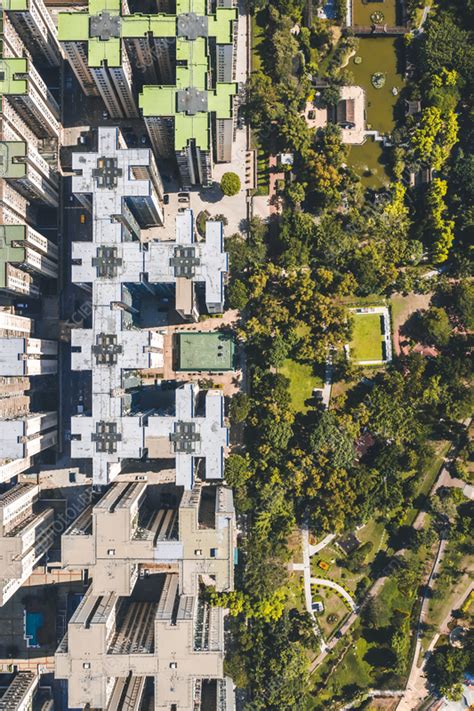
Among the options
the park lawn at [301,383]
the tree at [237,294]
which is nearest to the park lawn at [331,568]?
the park lawn at [301,383]

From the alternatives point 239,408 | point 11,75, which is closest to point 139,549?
point 239,408

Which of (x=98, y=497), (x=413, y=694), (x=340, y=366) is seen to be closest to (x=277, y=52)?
(x=340, y=366)

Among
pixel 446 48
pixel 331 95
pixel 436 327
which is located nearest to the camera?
pixel 436 327

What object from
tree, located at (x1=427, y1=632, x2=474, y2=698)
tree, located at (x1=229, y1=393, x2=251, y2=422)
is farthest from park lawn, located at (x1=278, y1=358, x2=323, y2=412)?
tree, located at (x1=427, y1=632, x2=474, y2=698)

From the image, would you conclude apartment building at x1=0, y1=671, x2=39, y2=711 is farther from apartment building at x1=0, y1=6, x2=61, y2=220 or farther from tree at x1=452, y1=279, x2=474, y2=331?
tree at x1=452, y1=279, x2=474, y2=331

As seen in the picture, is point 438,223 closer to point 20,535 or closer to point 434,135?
point 434,135

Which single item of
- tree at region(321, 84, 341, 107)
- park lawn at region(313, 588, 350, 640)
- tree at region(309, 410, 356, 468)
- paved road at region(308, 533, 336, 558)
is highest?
tree at region(321, 84, 341, 107)

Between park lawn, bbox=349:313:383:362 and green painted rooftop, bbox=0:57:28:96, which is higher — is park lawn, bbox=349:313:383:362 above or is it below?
below
